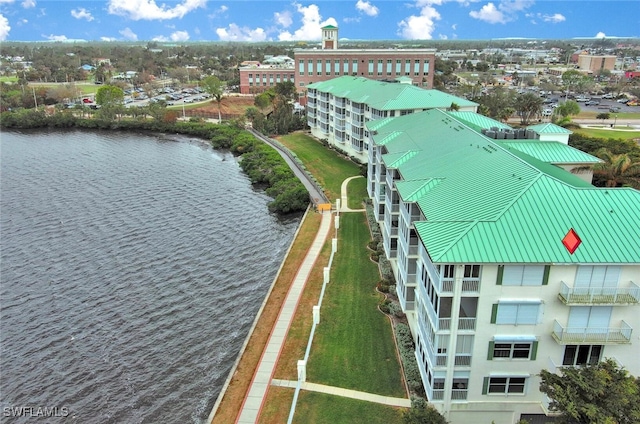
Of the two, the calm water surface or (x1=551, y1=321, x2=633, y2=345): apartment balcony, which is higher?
(x1=551, y1=321, x2=633, y2=345): apartment balcony

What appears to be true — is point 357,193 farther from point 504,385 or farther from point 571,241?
point 571,241

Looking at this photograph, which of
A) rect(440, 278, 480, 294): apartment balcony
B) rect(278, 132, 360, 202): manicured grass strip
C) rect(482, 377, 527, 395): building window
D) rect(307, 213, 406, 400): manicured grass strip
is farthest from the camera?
rect(278, 132, 360, 202): manicured grass strip

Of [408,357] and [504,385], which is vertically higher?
[504,385]

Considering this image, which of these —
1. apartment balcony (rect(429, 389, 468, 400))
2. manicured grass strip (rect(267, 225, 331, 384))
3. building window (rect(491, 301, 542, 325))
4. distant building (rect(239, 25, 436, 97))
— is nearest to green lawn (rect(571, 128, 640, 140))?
distant building (rect(239, 25, 436, 97))

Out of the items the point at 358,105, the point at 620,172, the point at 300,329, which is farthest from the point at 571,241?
the point at 358,105

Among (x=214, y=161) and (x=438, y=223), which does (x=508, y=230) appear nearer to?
(x=438, y=223)

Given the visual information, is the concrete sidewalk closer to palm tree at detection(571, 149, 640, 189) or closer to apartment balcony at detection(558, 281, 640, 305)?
apartment balcony at detection(558, 281, 640, 305)

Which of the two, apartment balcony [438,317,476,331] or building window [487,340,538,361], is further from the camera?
building window [487,340,538,361]
